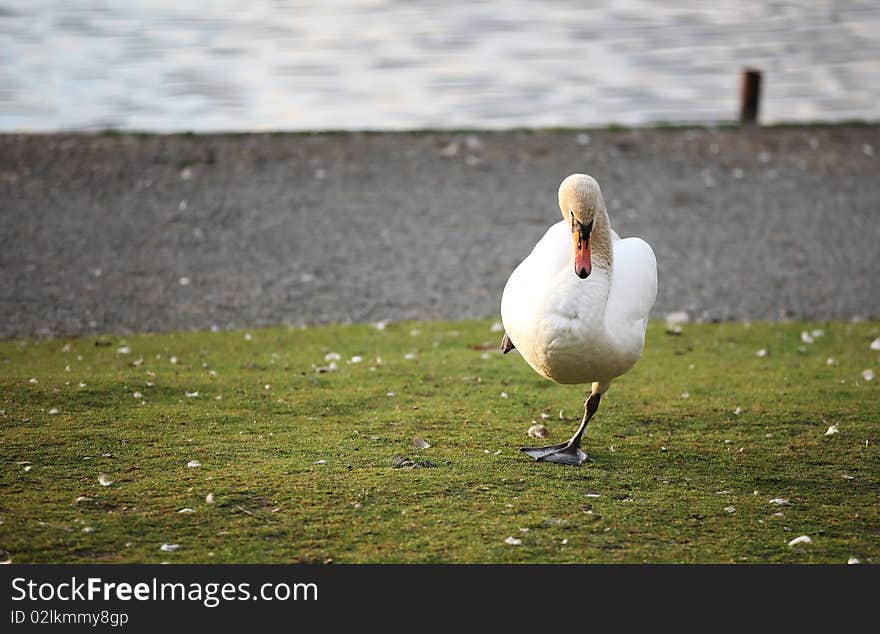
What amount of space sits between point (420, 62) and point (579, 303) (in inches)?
588

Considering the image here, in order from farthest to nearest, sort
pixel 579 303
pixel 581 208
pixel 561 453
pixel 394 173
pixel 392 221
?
pixel 394 173 → pixel 392 221 → pixel 561 453 → pixel 581 208 → pixel 579 303

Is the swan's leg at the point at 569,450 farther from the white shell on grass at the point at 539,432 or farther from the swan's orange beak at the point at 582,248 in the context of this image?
the swan's orange beak at the point at 582,248

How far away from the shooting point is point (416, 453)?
6562 millimetres

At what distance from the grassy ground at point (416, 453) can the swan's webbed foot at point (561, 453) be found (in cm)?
8

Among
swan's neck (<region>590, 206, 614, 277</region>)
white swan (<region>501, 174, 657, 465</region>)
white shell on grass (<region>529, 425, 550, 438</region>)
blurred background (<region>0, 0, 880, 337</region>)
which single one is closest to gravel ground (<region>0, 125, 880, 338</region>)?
blurred background (<region>0, 0, 880, 337</region>)

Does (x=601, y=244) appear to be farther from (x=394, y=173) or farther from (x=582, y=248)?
(x=394, y=173)

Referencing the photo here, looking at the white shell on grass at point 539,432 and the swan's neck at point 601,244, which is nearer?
the swan's neck at point 601,244

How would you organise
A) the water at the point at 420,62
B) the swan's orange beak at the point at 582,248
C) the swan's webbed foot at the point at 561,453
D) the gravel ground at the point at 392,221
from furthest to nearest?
1. the water at the point at 420,62
2. the gravel ground at the point at 392,221
3. the swan's webbed foot at the point at 561,453
4. the swan's orange beak at the point at 582,248

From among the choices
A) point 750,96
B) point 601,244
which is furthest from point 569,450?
point 750,96

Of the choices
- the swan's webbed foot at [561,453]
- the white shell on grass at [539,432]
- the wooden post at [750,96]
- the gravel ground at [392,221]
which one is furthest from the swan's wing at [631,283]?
the wooden post at [750,96]

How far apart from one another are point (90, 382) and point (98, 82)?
39.3ft

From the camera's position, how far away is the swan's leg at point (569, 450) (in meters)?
6.50

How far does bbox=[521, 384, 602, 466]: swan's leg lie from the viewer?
6.50m

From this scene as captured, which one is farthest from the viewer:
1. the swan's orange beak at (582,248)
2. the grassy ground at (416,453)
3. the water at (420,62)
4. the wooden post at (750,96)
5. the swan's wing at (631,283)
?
the water at (420,62)
